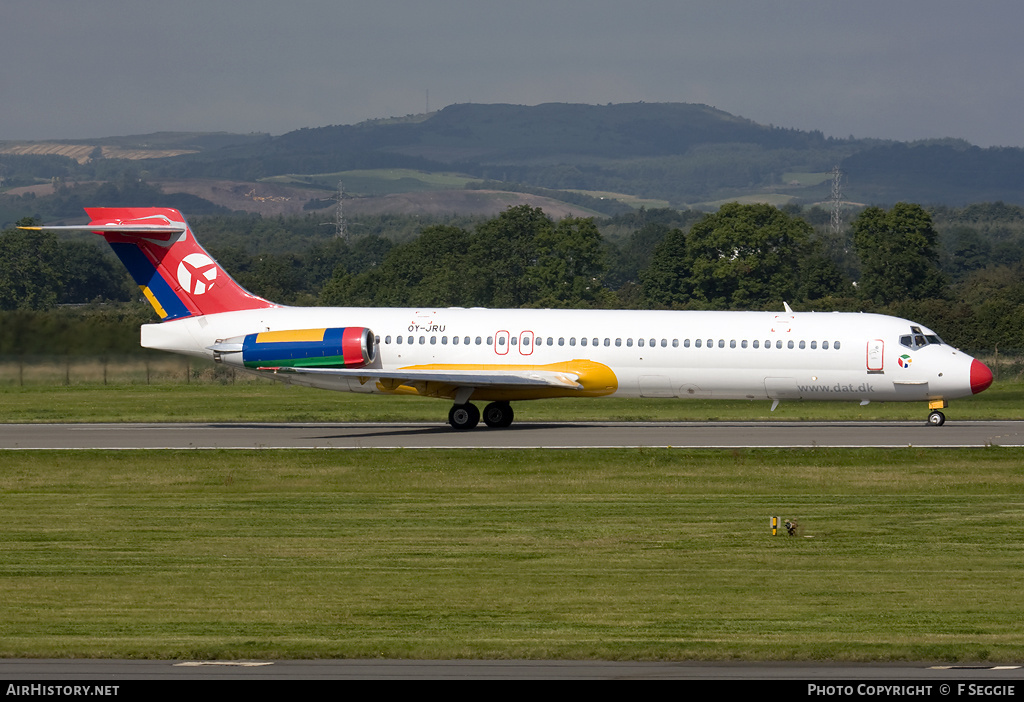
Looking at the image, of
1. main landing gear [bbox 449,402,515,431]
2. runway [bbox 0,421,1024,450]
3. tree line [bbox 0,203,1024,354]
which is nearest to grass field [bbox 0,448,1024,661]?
runway [bbox 0,421,1024,450]

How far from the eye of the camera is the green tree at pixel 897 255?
99.8m

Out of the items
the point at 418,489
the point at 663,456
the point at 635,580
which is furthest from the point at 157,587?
the point at 663,456

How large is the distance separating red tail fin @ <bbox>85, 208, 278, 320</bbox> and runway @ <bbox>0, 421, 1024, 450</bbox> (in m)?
3.79

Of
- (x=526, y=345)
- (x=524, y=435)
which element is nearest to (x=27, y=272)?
(x=526, y=345)

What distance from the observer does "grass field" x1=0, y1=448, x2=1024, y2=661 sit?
47.7ft

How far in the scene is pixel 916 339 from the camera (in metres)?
36.5

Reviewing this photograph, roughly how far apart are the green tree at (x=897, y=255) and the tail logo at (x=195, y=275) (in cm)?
7025

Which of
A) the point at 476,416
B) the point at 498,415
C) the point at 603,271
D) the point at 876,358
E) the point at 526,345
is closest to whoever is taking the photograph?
the point at 876,358

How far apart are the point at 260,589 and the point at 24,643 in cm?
399

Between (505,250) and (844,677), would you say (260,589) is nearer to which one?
(844,677)

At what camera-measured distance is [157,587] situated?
1767 centimetres

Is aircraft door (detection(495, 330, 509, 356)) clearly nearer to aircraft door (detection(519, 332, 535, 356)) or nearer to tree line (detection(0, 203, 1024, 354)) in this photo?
Result: aircraft door (detection(519, 332, 535, 356))

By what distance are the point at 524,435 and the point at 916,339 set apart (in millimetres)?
11318

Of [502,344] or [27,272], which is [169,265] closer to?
[502,344]
